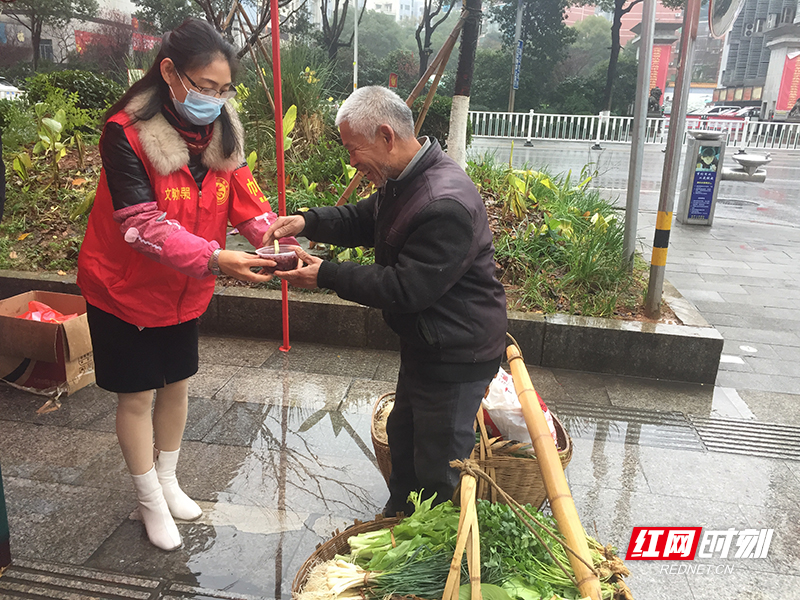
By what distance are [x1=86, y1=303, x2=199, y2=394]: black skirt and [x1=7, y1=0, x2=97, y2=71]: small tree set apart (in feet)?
39.1

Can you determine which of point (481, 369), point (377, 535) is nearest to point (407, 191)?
point (481, 369)

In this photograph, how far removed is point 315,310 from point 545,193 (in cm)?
308

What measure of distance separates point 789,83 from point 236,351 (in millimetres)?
41789

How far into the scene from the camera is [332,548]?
1.73m

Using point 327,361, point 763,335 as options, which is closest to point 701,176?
point 763,335

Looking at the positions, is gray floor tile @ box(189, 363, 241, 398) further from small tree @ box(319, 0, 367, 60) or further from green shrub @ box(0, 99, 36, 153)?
small tree @ box(319, 0, 367, 60)

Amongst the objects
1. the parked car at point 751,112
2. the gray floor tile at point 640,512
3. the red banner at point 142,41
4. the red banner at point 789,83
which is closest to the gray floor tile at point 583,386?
the gray floor tile at point 640,512

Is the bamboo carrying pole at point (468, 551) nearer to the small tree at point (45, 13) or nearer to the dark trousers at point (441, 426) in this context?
the dark trousers at point (441, 426)

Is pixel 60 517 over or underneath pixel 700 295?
underneath

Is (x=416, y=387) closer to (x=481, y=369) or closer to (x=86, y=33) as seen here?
(x=481, y=369)

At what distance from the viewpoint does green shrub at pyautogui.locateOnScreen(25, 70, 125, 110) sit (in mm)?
9227

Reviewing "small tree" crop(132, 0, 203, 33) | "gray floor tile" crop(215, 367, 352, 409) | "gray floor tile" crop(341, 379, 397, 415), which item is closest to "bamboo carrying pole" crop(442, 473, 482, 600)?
"gray floor tile" crop(341, 379, 397, 415)

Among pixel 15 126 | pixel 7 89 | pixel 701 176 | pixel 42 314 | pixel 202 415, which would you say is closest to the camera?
pixel 202 415

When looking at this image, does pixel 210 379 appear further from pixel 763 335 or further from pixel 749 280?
pixel 749 280
